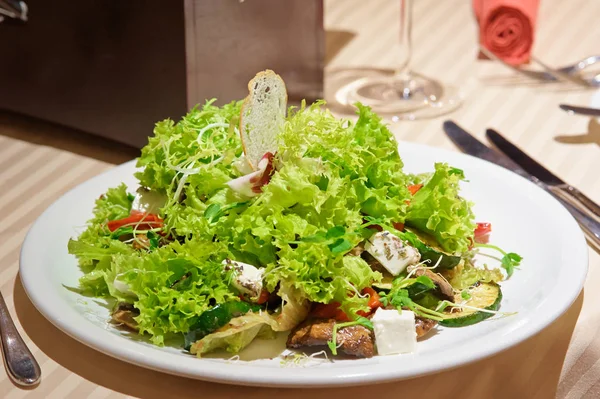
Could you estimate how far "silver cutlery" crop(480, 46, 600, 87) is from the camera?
88.6 inches

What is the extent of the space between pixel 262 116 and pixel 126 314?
0.38 metres

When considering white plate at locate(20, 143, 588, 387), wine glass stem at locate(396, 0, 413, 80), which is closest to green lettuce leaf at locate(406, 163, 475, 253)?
white plate at locate(20, 143, 588, 387)

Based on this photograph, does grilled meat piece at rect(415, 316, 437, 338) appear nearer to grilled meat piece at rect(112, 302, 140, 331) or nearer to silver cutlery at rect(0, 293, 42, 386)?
grilled meat piece at rect(112, 302, 140, 331)

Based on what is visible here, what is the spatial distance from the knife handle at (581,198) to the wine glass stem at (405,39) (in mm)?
718

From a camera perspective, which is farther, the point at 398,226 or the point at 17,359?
the point at 398,226

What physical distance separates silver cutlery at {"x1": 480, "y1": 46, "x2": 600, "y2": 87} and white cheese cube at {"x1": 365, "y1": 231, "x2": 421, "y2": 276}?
4.04 ft

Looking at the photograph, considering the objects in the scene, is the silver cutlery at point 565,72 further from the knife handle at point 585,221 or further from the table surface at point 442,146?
the knife handle at point 585,221

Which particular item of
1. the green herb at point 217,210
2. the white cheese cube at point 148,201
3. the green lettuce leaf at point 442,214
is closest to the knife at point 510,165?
the green lettuce leaf at point 442,214

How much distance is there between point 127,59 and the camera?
71.6 inches

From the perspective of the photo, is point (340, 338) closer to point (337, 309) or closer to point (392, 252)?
point (337, 309)

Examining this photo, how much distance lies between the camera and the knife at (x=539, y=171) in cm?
157

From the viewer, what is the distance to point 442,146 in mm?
1938

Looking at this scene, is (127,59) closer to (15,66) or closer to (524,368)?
(15,66)

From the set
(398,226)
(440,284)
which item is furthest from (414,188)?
(440,284)
